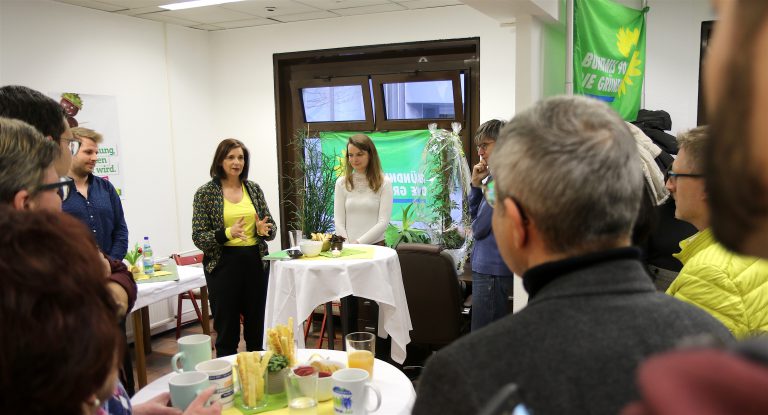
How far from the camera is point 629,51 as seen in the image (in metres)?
3.25

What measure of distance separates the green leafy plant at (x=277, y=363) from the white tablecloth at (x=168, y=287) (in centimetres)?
191

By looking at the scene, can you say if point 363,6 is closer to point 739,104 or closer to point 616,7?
point 616,7

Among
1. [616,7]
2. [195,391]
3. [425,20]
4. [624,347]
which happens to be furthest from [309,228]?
[624,347]

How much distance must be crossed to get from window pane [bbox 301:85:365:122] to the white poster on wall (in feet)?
5.96

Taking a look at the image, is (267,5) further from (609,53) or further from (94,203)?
(609,53)

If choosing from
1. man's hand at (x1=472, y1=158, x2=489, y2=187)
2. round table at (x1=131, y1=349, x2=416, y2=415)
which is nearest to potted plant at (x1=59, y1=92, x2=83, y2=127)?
man's hand at (x1=472, y1=158, x2=489, y2=187)

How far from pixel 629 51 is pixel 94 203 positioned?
10.6 feet

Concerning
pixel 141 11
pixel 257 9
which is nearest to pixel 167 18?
pixel 141 11

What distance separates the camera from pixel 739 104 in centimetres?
28

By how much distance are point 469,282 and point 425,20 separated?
235 centimetres

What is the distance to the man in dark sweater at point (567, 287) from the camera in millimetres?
715

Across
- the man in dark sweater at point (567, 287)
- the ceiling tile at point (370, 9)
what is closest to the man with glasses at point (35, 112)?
the man in dark sweater at point (567, 287)

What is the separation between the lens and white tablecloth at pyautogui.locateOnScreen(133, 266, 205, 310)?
3660 millimetres

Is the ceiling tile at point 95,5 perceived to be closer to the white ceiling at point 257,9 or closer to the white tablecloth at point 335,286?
the white ceiling at point 257,9
